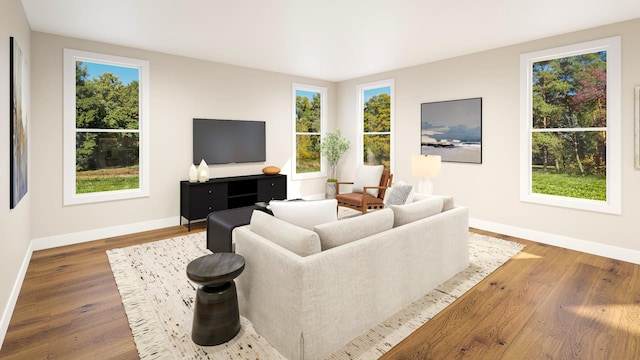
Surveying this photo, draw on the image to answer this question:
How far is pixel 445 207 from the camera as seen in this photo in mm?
3396

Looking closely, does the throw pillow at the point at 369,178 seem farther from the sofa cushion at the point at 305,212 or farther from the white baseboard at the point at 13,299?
the white baseboard at the point at 13,299

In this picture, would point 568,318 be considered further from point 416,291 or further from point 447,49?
point 447,49

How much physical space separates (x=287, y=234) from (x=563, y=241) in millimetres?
4048

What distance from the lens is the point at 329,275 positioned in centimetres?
201

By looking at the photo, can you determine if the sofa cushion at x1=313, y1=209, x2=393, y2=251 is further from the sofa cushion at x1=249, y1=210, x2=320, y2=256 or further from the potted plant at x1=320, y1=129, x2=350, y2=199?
the potted plant at x1=320, y1=129, x2=350, y2=199

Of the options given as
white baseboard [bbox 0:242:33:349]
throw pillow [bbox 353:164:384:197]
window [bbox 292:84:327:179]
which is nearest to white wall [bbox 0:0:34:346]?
white baseboard [bbox 0:242:33:349]

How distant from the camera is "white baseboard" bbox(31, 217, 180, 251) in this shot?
4.21 meters

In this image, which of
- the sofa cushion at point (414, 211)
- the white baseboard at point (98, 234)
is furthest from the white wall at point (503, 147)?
the white baseboard at point (98, 234)

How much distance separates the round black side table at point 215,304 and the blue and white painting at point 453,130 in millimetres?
4322

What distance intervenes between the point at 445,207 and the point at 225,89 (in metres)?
4.24

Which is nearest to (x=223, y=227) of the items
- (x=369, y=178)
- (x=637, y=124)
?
(x=369, y=178)

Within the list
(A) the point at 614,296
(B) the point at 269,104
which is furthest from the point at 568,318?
(B) the point at 269,104

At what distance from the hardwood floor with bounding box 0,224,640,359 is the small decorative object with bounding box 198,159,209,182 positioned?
1856 mm

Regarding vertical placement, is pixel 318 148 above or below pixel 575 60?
below
